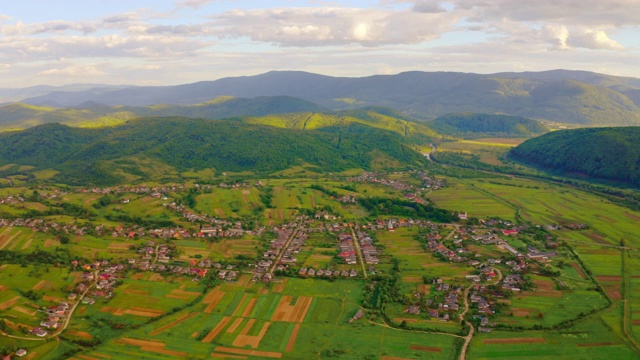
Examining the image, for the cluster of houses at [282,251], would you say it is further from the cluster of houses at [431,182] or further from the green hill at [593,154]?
the green hill at [593,154]

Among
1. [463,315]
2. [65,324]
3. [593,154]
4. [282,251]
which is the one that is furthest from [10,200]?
[593,154]

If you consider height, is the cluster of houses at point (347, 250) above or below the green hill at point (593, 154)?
below

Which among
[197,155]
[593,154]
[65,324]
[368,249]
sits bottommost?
[65,324]

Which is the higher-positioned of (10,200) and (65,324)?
(10,200)

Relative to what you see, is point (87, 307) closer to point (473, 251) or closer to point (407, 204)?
point (473, 251)

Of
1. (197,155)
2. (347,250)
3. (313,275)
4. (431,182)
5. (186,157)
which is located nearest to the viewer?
(313,275)

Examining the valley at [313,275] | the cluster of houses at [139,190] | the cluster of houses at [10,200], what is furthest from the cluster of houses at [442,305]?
the cluster of houses at [10,200]

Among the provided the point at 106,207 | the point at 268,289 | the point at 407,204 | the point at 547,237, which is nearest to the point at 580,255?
the point at 547,237

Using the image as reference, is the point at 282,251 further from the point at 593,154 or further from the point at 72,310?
the point at 593,154

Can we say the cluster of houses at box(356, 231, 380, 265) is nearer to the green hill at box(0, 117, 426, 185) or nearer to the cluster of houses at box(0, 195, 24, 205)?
the cluster of houses at box(0, 195, 24, 205)
